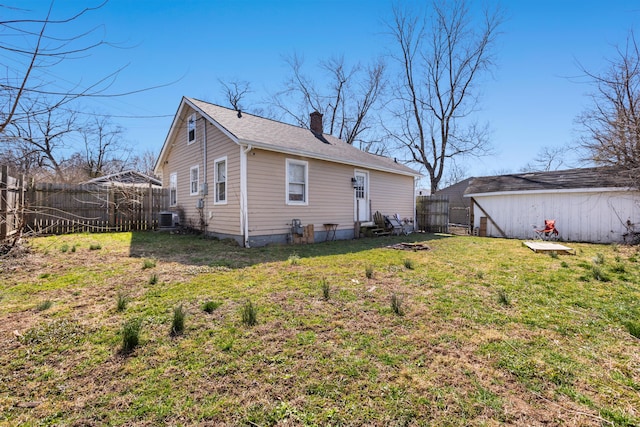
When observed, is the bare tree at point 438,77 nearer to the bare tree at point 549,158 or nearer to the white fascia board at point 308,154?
the white fascia board at point 308,154

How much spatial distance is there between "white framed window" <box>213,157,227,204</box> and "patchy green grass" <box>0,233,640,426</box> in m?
4.69

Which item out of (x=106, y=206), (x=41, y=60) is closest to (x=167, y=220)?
(x=106, y=206)

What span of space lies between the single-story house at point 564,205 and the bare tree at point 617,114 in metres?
1.41

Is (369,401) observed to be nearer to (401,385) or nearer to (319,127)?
(401,385)

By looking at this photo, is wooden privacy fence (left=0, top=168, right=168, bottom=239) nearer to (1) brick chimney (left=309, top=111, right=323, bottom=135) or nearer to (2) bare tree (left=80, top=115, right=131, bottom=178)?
(1) brick chimney (left=309, top=111, right=323, bottom=135)

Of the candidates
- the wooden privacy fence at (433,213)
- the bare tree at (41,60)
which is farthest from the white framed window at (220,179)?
the wooden privacy fence at (433,213)

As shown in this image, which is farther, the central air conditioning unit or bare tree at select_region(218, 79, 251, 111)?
bare tree at select_region(218, 79, 251, 111)

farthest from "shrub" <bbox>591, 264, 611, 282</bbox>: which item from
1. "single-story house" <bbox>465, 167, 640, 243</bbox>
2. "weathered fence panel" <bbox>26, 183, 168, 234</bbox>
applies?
"weathered fence panel" <bbox>26, 183, 168, 234</bbox>

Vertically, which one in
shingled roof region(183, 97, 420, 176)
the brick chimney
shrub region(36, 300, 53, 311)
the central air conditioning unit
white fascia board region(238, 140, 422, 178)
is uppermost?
the brick chimney

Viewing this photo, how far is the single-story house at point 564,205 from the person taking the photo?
35.3 feet

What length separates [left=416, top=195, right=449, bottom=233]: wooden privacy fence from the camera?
14.9 m

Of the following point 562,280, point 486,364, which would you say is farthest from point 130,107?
point 562,280

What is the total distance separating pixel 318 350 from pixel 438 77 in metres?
23.9

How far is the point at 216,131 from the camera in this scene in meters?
9.59
